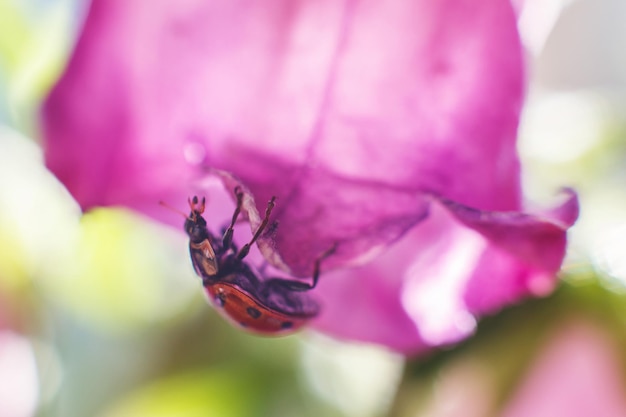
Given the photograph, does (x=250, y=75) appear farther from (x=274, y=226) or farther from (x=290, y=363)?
(x=290, y=363)

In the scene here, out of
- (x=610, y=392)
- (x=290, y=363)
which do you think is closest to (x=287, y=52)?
(x=610, y=392)

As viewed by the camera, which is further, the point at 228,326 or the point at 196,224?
the point at 228,326

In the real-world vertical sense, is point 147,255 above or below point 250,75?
below

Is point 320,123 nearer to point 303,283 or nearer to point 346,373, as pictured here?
point 303,283

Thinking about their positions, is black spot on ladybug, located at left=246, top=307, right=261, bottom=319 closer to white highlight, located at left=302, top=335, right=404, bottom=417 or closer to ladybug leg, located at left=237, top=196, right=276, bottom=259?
ladybug leg, located at left=237, top=196, right=276, bottom=259

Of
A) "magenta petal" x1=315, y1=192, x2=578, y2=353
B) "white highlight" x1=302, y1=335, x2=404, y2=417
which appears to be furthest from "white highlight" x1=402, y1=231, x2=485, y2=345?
"white highlight" x1=302, y1=335, x2=404, y2=417

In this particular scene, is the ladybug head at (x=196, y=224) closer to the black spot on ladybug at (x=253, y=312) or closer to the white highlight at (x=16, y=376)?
the black spot on ladybug at (x=253, y=312)

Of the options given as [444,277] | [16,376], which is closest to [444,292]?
[444,277]
